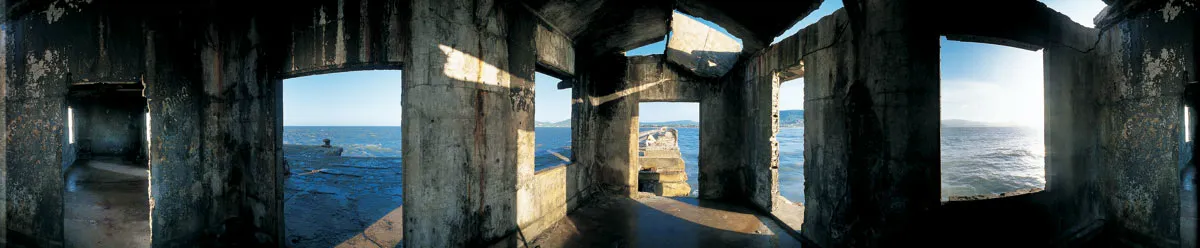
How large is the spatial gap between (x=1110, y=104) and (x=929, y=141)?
3.50m

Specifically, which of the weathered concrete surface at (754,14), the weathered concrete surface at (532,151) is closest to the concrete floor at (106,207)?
the weathered concrete surface at (532,151)

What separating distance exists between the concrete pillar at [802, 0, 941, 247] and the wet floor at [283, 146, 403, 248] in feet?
17.7

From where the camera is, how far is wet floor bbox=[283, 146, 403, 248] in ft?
15.8

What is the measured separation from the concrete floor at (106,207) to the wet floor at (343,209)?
65.1 inches

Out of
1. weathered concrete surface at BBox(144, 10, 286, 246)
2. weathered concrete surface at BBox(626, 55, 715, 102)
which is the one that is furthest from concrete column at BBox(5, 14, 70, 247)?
weathered concrete surface at BBox(626, 55, 715, 102)

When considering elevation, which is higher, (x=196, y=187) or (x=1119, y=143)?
(x=1119, y=143)

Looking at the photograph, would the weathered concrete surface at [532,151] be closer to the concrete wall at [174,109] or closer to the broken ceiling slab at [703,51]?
the broken ceiling slab at [703,51]

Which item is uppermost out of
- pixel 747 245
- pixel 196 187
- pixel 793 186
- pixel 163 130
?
pixel 163 130

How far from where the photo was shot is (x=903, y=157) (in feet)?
9.95

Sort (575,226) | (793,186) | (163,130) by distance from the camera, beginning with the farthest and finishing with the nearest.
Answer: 1. (793,186)
2. (575,226)
3. (163,130)

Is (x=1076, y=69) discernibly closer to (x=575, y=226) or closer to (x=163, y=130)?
(x=575, y=226)

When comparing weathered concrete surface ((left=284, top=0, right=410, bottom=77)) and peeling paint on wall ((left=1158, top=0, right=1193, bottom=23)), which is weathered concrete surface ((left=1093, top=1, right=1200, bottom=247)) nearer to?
peeling paint on wall ((left=1158, top=0, right=1193, bottom=23))

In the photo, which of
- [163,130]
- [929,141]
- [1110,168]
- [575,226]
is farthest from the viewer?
[575,226]

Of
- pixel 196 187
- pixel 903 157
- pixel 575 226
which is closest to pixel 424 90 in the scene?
pixel 575 226
